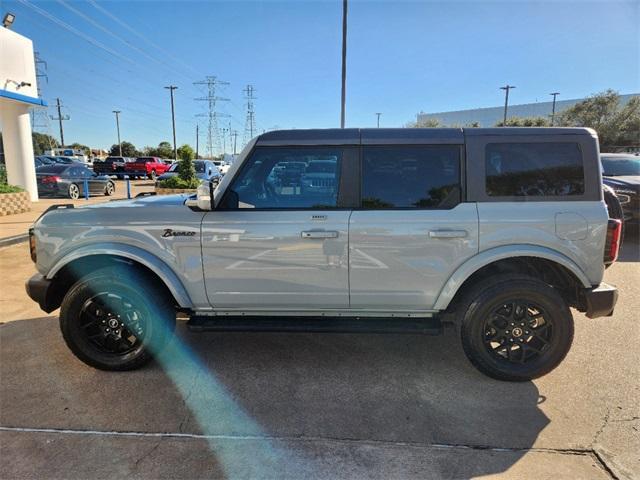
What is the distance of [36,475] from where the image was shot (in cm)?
228

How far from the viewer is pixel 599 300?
123 inches

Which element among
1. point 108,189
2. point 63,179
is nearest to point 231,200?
point 63,179

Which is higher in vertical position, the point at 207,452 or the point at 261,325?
the point at 261,325

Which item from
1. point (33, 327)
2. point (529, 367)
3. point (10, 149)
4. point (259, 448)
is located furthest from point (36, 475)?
point (10, 149)

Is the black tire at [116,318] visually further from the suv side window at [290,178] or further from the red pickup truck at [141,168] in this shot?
the red pickup truck at [141,168]

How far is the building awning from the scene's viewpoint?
1228 cm

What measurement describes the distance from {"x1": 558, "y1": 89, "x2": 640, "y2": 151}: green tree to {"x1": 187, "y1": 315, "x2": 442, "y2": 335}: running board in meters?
43.0

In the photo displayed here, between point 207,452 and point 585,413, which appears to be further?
point 585,413

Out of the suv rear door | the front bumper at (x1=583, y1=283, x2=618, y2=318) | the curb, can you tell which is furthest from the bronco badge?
the curb

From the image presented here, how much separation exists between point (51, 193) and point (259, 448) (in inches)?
656

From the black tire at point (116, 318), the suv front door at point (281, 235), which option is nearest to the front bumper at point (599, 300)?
the suv front door at point (281, 235)

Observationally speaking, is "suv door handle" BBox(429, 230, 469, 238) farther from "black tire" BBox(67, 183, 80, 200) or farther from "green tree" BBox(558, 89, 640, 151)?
"green tree" BBox(558, 89, 640, 151)

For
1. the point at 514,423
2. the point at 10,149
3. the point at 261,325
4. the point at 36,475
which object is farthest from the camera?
the point at 10,149

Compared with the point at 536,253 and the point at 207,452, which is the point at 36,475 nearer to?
the point at 207,452
